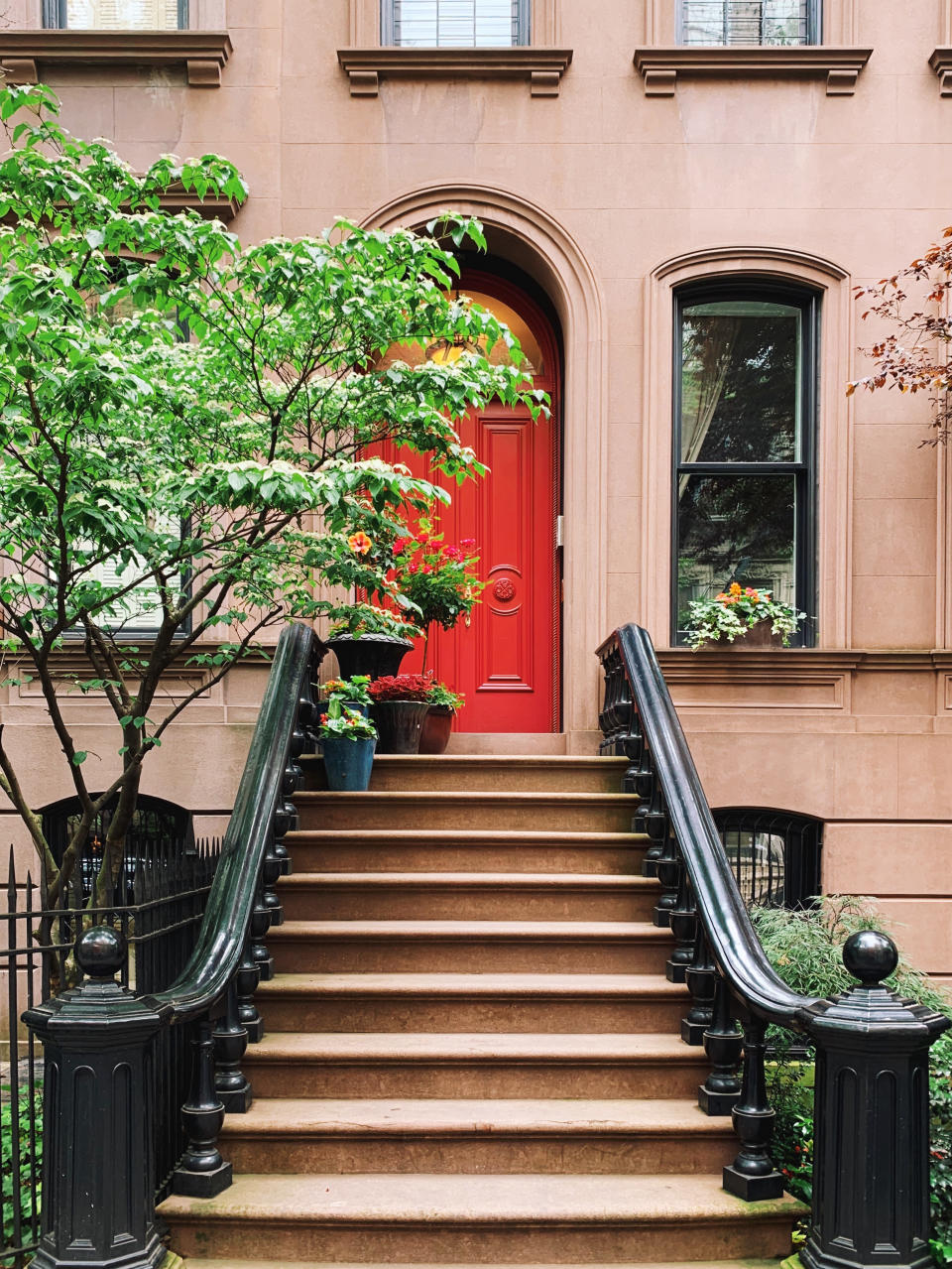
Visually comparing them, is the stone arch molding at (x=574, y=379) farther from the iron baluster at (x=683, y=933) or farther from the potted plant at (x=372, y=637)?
the iron baluster at (x=683, y=933)

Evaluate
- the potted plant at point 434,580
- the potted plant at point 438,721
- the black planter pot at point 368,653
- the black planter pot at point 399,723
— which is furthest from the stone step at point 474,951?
the potted plant at point 434,580

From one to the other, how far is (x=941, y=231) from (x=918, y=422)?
1368 millimetres

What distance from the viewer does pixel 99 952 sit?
339 centimetres

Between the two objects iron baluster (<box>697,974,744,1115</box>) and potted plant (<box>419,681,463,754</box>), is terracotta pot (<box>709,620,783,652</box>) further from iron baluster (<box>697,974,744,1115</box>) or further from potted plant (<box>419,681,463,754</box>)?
iron baluster (<box>697,974,744,1115</box>)

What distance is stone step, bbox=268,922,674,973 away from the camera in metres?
5.09

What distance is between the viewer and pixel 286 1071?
446 cm

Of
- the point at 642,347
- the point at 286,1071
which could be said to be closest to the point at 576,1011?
the point at 286,1071

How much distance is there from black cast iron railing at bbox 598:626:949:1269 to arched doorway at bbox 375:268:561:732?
247cm

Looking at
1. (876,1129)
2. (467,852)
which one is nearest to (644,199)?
(467,852)

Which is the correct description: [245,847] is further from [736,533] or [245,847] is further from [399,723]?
[736,533]

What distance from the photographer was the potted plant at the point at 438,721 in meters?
6.89

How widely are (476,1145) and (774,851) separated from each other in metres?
3.87

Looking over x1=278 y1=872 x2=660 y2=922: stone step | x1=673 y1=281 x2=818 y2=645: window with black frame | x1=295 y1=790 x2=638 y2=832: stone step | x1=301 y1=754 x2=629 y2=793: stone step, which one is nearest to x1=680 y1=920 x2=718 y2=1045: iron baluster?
x1=278 y1=872 x2=660 y2=922: stone step

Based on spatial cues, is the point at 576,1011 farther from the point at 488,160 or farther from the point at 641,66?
the point at 641,66
